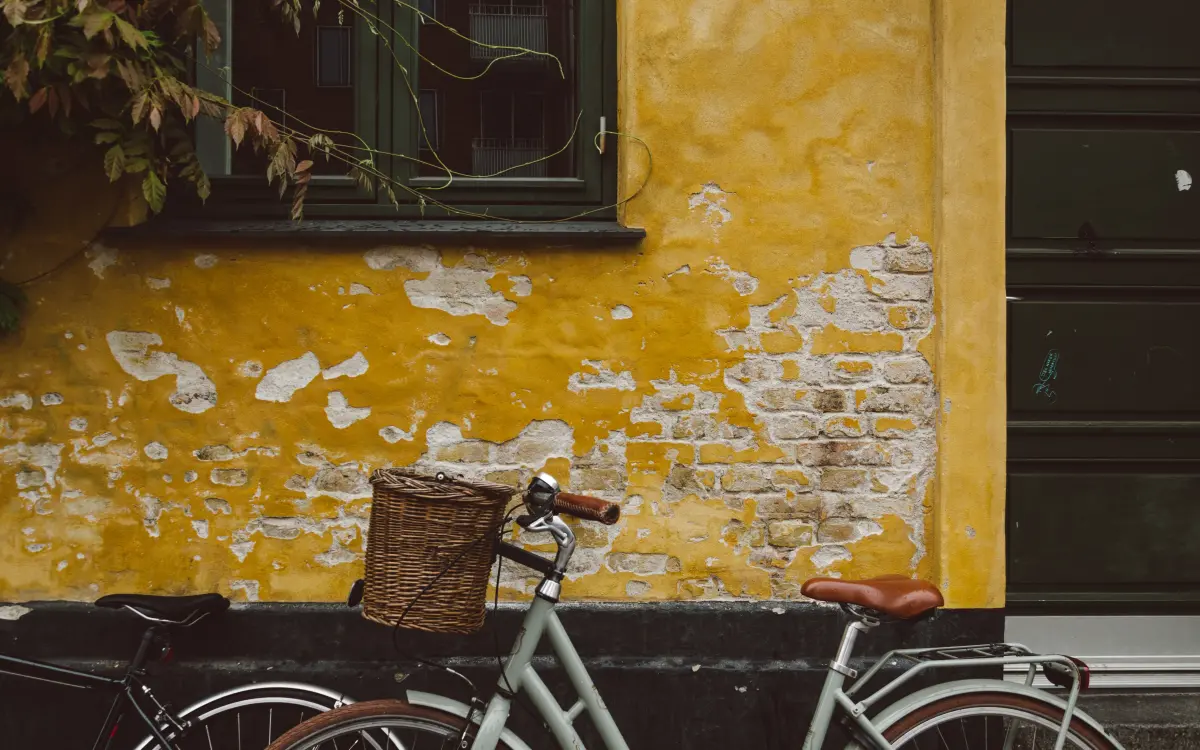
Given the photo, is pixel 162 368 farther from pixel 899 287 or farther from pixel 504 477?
pixel 899 287

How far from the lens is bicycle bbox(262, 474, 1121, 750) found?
2.39 m

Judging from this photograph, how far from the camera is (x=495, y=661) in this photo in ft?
11.4

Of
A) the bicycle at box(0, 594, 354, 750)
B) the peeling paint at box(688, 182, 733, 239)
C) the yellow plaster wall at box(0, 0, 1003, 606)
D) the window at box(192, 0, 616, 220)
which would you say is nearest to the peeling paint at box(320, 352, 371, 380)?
the yellow plaster wall at box(0, 0, 1003, 606)

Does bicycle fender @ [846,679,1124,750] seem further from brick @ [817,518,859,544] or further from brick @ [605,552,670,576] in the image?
brick @ [605,552,670,576]

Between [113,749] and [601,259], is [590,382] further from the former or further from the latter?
[113,749]

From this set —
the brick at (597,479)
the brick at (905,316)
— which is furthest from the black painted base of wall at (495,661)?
the brick at (905,316)

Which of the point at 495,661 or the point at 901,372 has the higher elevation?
the point at 901,372

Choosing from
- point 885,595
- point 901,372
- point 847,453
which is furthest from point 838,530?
point 885,595

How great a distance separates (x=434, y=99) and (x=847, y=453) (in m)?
2.12

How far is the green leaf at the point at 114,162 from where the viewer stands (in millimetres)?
3107

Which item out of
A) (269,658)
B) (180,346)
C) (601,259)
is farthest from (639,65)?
(269,658)

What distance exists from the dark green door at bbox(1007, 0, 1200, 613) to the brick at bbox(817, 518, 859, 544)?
2.42 feet

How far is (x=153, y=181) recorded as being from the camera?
3.14m

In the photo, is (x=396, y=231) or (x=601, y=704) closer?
(x=601, y=704)
